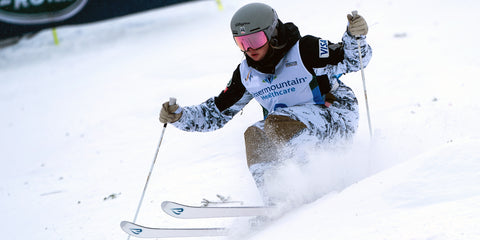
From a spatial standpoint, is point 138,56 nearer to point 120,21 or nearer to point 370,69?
point 120,21

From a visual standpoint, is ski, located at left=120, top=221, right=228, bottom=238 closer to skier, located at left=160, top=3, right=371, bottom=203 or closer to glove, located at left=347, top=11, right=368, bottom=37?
skier, located at left=160, top=3, right=371, bottom=203

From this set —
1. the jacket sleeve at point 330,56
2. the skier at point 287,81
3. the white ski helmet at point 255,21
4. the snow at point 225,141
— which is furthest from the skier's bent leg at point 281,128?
the white ski helmet at point 255,21

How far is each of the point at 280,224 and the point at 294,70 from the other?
1016 mm

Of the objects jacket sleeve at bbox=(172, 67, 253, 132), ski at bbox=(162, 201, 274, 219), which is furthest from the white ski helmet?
ski at bbox=(162, 201, 274, 219)

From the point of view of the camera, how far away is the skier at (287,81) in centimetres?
299

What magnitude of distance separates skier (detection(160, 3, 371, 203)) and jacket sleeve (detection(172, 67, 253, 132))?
0.02 metres

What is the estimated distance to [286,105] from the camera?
329 centimetres

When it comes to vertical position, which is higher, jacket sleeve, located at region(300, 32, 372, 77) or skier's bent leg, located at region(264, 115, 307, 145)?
jacket sleeve, located at region(300, 32, 372, 77)

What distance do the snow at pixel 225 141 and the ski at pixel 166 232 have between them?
0.53 ft

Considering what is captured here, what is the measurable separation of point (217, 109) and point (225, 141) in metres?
1.06

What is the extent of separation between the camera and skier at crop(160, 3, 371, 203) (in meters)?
2.99

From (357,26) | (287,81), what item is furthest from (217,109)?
(357,26)

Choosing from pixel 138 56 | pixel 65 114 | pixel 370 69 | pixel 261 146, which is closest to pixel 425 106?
pixel 370 69

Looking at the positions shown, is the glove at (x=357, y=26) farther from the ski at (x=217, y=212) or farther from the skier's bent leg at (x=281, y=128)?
the ski at (x=217, y=212)
